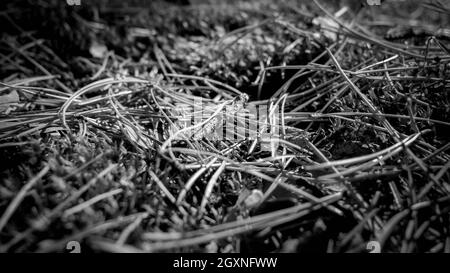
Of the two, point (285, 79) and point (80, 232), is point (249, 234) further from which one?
point (285, 79)

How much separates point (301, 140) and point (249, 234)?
1.71 ft

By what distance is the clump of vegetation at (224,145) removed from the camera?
99cm

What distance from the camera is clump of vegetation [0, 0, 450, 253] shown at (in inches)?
39.1

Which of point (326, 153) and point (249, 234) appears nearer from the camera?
point (249, 234)

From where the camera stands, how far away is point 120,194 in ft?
3.54

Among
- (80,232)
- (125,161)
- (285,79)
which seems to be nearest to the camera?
(80,232)

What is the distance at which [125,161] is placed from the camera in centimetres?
123

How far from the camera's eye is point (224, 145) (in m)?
1.39

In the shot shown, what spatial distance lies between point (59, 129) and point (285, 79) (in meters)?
1.23

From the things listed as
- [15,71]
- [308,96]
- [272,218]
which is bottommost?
[272,218]
